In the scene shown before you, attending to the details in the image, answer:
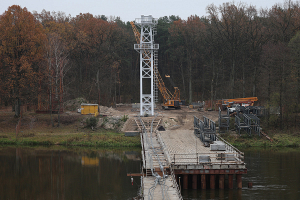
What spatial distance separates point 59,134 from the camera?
40.0 metres

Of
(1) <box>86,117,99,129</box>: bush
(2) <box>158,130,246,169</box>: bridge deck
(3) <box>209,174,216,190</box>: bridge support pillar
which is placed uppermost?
(1) <box>86,117,99,129</box>: bush

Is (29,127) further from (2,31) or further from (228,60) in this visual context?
(228,60)

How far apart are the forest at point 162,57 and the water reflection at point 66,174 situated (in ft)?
41.8

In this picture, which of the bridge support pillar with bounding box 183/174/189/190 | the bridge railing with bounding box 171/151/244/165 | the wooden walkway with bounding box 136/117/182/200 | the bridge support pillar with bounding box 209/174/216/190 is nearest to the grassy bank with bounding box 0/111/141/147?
the wooden walkway with bounding box 136/117/182/200

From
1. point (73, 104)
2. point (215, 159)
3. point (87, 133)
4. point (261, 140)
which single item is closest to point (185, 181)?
point (215, 159)

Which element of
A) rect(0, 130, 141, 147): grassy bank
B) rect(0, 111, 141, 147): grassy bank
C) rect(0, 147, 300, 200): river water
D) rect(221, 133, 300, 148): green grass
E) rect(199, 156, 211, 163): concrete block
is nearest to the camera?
rect(0, 147, 300, 200): river water

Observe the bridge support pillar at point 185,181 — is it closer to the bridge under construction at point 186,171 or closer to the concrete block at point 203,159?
the bridge under construction at point 186,171

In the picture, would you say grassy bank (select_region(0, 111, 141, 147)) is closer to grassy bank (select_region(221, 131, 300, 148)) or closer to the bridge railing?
grassy bank (select_region(221, 131, 300, 148))

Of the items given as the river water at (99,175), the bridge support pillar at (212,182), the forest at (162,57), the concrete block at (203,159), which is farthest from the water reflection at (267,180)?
the forest at (162,57)

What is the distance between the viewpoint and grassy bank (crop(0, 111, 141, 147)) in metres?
37.9

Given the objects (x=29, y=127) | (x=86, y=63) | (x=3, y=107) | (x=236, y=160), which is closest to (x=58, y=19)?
(x=86, y=63)

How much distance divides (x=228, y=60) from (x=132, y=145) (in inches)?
1553

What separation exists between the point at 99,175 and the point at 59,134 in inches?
609

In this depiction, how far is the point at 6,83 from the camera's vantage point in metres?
42.7
